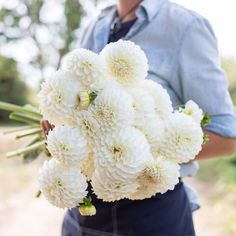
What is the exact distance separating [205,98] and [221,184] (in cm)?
538

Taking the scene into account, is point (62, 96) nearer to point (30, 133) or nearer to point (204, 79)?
point (204, 79)

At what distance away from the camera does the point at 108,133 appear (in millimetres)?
856

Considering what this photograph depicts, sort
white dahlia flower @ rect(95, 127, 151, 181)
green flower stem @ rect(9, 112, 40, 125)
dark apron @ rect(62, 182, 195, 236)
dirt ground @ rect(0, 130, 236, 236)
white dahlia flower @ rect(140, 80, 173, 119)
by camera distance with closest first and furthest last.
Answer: white dahlia flower @ rect(95, 127, 151, 181)
white dahlia flower @ rect(140, 80, 173, 119)
dark apron @ rect(62, 182, 195, 236)
green flower stem @ rect(9, 112, 40, 125)
dirt ground @ rect(0, 130, 236, 236)

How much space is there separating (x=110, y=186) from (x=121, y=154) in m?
0.06

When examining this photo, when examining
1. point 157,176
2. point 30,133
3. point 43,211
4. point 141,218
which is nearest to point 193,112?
point 157,176

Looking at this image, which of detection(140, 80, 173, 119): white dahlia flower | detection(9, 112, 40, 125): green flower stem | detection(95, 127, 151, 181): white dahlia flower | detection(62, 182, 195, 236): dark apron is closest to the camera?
detection(95, 127, 151, 181): white dahlia flower

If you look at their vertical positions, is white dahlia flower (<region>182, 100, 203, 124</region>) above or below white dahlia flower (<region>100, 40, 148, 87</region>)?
below

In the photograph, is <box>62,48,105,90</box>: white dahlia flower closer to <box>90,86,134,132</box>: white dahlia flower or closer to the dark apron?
<box>90,86,134,132</box>: white dahlia flower

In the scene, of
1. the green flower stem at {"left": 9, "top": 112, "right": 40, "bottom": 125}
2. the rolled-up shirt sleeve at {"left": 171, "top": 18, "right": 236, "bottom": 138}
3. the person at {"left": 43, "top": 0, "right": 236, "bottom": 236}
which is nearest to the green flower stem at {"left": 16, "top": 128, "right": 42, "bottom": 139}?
the green flower stem at {"left": 9, "top": 112, "right": 40, "bottom": 125}

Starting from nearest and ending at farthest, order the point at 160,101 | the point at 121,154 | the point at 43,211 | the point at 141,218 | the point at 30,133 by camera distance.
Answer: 1. the point at 121,154
2. the point at 160,101
3. the point at 141,218
4. the point at 30,133
5. the point at 43,211

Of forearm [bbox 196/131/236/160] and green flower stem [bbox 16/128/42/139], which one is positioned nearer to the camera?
forearm [bbox 196/131/236/160]

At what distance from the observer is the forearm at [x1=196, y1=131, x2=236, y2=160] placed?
1.31 metres

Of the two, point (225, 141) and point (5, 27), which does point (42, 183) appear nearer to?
point (225, 141)

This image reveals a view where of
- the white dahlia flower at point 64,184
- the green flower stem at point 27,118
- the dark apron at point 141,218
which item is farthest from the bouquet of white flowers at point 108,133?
the green flower stem at point 27,118
